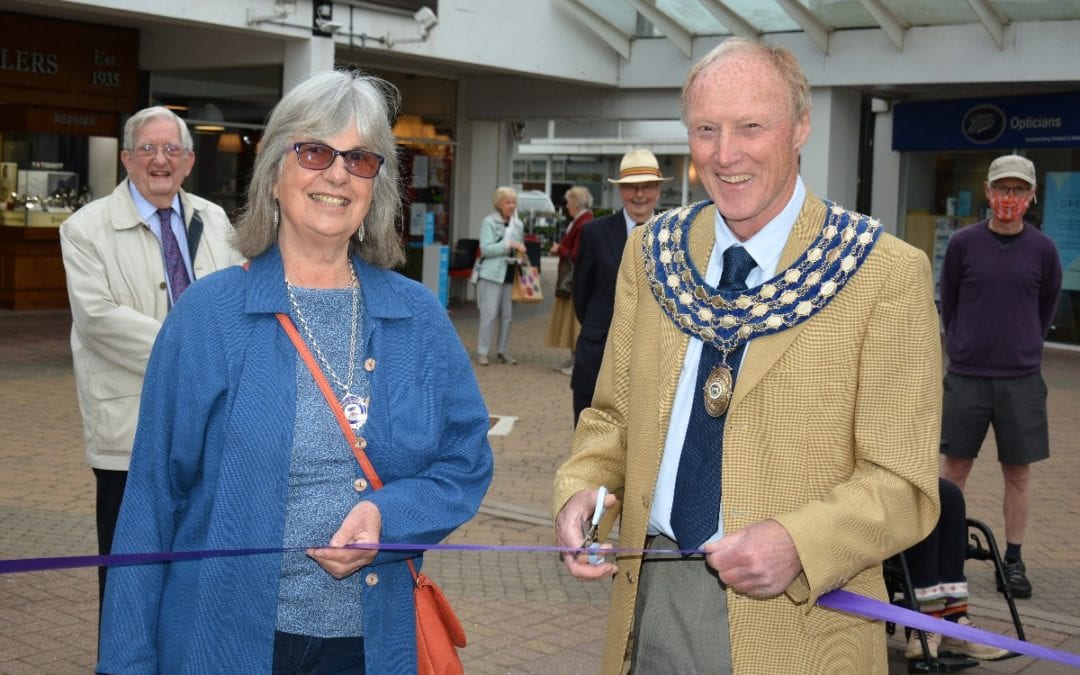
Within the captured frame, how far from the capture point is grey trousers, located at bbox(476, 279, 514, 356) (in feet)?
50.9

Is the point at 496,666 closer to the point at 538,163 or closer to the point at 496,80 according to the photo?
the point at 496,80

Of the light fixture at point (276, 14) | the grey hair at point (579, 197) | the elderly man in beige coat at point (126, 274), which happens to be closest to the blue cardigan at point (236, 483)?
the elderly man in beige coat at point (126, 274)

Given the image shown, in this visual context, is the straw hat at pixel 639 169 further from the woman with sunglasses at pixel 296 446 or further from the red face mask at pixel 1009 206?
the woman with sunglasses at pixel 296 446

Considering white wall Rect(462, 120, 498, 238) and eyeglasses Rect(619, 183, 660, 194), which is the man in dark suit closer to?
eyeglasses Rect(619, 183, 660, 194)

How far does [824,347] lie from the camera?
8.44ft

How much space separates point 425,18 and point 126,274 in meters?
13.0

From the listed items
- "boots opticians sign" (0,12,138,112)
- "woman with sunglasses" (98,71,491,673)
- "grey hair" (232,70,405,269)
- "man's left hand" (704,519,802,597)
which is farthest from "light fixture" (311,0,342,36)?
"man's left hand" (704,519,802,597)

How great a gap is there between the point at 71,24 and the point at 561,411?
9980 mm

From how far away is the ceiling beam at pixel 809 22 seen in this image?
17547mm

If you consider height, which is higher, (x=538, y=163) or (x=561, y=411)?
(x=538, y=163)

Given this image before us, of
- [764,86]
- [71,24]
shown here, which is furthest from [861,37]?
[764,86]

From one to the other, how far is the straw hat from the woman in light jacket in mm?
7016

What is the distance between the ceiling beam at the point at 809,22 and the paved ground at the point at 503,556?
7035 mm

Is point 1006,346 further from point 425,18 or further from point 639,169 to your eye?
point 425,18
